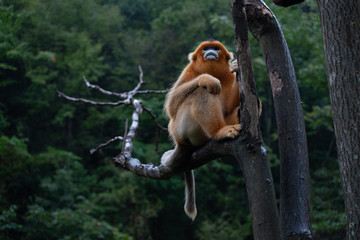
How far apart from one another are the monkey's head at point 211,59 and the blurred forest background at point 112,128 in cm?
609

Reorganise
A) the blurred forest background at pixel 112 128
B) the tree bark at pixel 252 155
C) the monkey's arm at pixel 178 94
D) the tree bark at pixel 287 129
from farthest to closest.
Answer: the blurred forest background at pixel 112 128, the monkey's arm at pixel 178 94, the tree bark at pixel 287 129, the tree bark at pixel 252 155

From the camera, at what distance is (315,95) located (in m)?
13.6

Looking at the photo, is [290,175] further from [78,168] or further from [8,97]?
[8,97]

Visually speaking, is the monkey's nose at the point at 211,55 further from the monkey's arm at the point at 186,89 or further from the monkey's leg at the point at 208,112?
the monkey's leg at the point at 208,112

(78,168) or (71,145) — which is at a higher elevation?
(71,145)

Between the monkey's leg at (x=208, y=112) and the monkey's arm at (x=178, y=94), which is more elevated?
the monkey's arm at (x=178, y=94)

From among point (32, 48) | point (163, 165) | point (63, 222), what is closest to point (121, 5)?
→ point (32, 48)

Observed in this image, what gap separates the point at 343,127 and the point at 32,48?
45.3 ft

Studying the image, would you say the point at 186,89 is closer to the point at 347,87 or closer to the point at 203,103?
the point at 203,103

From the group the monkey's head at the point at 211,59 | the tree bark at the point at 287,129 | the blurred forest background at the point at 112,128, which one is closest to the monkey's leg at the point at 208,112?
the monkey's head at the point at 211,59

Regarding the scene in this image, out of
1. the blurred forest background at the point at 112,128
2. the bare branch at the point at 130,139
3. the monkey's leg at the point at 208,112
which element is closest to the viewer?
the monkey's leg at the point at 208,112

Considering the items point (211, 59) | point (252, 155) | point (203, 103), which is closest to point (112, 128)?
point (211, 59)

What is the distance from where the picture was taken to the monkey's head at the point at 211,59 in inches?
132

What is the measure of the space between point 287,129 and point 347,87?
43 cm
